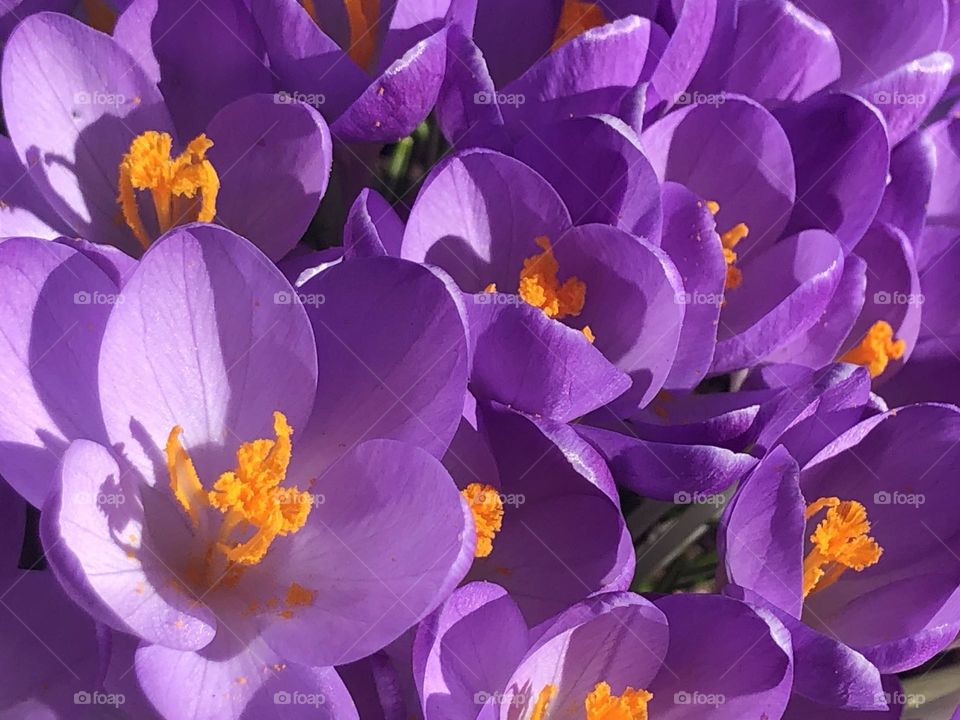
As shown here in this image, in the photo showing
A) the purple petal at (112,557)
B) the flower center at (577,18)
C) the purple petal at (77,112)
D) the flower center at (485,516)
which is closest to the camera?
the purple petal at (112,557)

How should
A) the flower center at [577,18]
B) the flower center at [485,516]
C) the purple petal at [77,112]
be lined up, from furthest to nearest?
1. the flower center at [577,18]
2. the purple petal at [77,112]
3. the flower center at [485,516]

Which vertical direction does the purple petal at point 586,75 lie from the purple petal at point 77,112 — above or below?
above

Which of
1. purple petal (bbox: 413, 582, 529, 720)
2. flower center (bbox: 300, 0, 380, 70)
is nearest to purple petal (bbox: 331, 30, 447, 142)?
flower center (bbox: 300, 0, 380, 70)

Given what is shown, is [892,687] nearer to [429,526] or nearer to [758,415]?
[758,415]

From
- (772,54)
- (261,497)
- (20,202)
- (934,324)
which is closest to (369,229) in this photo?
(261,497)

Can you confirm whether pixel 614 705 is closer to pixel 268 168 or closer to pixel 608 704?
pixel 608 704

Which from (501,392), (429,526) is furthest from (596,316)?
(429,526)

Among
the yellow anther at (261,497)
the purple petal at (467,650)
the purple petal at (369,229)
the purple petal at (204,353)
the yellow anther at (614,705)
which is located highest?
the purple petal at (369,229)

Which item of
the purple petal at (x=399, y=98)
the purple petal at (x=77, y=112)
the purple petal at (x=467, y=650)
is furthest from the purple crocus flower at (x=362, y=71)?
the purple petal at (x=467, y=650)

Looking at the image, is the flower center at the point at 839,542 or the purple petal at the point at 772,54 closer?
the flower center at the point at 839,542

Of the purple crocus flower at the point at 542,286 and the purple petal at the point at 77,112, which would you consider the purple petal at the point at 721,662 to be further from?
the purple petal at the point at 77,112
